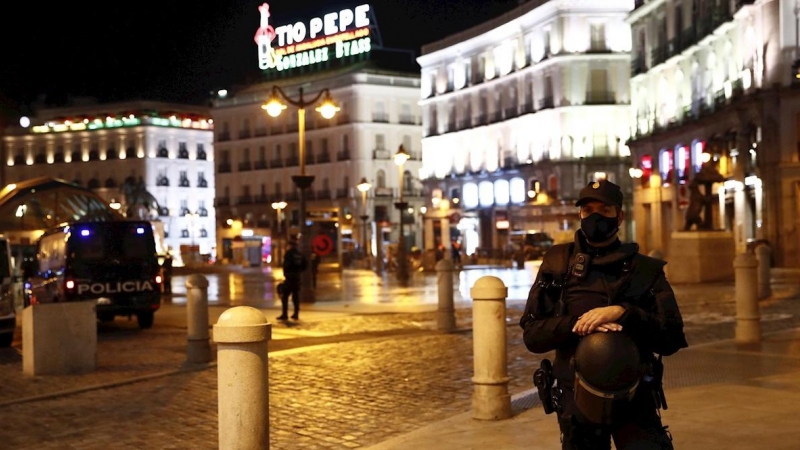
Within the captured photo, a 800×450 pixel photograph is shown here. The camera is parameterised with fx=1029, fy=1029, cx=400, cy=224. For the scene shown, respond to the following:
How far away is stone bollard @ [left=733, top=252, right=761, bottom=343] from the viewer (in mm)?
13625

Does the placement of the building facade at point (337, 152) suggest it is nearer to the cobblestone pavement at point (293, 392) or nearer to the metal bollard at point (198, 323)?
the cobblestone pavement at point (293, 392)

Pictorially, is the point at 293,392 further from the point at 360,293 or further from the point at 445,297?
the point at 360,293

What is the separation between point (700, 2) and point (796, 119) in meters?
11.9

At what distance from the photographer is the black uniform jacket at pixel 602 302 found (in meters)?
4.39

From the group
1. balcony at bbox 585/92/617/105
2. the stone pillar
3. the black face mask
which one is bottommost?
the stone pillar

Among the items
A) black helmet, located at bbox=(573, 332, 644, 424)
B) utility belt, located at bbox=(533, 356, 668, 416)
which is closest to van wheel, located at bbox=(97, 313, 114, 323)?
utility belt, located at bbox=(533, 356, 668, 416)

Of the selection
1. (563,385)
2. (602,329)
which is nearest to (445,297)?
(563,385)

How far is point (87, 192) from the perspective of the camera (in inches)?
1359

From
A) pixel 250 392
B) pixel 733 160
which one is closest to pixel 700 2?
pixel 733 160

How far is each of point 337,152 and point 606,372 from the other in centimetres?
8938

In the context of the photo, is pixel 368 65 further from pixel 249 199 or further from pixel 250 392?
pixel 250 392

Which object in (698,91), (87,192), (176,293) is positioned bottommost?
(176,293)

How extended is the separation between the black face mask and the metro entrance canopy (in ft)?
98.6

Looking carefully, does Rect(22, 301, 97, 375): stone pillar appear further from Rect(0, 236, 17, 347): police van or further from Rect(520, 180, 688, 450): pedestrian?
Rect(520, 180, 688, 450): pedestrian
